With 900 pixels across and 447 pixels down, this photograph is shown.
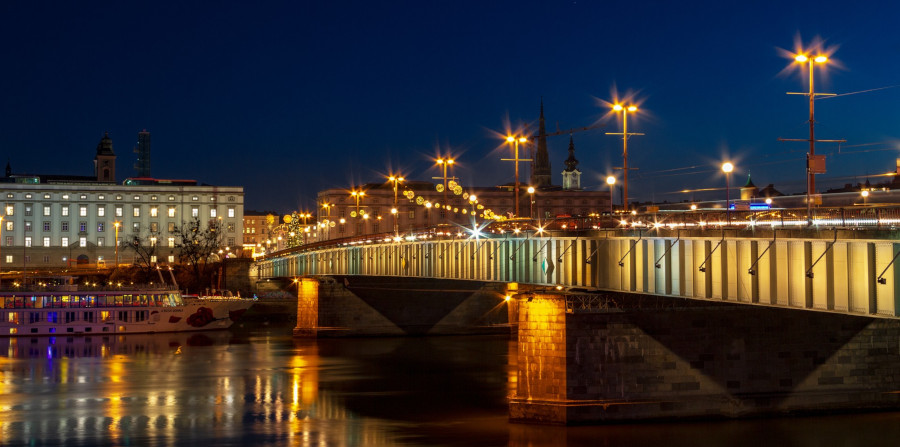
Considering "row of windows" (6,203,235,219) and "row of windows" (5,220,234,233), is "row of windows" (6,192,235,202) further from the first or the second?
"row of windows" (5,220,234,233)

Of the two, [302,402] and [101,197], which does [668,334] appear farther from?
[101,197]

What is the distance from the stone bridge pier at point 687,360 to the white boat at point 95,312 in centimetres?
6287

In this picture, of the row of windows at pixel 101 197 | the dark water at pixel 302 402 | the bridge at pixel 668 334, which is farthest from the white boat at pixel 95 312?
the row of windows at pixel 101 197

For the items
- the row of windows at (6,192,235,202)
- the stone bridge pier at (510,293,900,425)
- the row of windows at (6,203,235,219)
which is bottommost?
the stone bridge pier at (510,293,900,425)

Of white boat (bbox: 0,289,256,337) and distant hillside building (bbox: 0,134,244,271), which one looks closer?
white boat (bbox: 0,289,256,337)

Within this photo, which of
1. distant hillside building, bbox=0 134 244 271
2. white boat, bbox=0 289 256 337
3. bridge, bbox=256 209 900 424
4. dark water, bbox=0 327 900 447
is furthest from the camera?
distant hillside building, bbox=0 134 244 271

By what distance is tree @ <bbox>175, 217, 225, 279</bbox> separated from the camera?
151250 mm

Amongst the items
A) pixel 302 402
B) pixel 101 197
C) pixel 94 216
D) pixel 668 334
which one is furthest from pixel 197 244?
pixel 668 334

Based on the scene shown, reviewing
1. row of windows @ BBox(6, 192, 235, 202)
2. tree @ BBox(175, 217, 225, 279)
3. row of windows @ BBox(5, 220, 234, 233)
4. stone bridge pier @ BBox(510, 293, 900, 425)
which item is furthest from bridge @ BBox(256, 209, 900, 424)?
row of windows @ BBox(6, 192, 235, 202)

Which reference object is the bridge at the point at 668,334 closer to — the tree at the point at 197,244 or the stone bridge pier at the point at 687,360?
the stone bridge pier at the point at 687,360

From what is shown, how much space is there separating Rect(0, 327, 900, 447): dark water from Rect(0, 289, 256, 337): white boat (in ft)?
39.0

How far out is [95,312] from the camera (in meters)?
98.3

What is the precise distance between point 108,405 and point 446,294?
43.7 meters

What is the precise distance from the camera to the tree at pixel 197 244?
496ft
